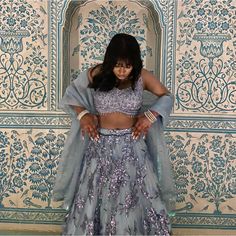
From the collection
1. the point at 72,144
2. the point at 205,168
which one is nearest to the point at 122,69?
the point at 72,144

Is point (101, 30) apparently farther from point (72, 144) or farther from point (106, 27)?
point (72, 144)

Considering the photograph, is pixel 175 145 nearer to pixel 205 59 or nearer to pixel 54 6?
pixel 205 59

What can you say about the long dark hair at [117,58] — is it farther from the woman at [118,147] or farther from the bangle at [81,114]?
the bangle at [81,114]

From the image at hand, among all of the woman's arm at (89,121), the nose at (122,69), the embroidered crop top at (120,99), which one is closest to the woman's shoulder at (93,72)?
the woman's arm at (89,121)

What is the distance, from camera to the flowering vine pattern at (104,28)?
3.60 metres

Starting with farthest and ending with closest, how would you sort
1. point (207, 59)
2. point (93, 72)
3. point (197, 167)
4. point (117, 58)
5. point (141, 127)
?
1. point (197, 167)
2. point (207, 59)
3. point (93, 72)
4. point (141, 127)
5. point (117, 58)

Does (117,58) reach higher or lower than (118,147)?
higher

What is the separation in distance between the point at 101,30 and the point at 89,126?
0.96 metres

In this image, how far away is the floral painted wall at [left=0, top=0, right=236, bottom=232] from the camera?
342 cm

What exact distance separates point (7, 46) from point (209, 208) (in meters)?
1.86

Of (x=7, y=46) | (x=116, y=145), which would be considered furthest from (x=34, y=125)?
(x=116, y=145)

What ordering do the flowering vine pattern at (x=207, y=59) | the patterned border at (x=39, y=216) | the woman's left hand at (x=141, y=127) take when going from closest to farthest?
1. the woman's left hand at (x=141, y=127)
2. the flowering vine pattern at (x=207, y=59)
3. the patterned border at (x=39, y=216)

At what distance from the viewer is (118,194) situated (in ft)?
9.55

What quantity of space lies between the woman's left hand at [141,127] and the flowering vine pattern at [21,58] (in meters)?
0.87
